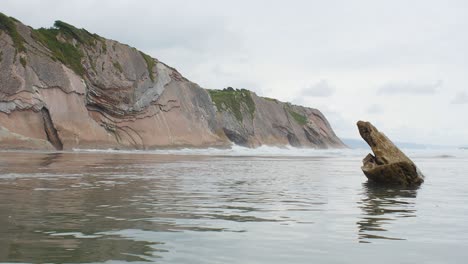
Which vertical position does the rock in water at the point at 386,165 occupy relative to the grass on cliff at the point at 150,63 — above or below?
below

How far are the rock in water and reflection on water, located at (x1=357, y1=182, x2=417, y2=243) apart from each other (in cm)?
107

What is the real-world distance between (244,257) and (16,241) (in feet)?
9.37

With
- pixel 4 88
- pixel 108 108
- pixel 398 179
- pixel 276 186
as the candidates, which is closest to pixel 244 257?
pixel 276 186

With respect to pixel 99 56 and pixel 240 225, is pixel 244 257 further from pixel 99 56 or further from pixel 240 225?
pixel 99 56

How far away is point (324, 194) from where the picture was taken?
43.4ft

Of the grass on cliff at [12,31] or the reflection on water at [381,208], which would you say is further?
the grass on cliff at [12,31]

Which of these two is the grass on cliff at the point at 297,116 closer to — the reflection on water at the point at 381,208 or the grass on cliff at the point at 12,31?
the grass on cliff at the point at 12,31

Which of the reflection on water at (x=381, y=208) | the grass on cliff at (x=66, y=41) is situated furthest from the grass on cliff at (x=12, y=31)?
the reflection on water at (x=381, y=208)

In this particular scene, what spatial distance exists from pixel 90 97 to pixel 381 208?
46066mm

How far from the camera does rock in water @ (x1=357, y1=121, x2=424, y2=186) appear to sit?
1700 cm

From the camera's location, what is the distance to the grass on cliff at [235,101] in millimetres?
88625

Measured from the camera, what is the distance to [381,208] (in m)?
10.6

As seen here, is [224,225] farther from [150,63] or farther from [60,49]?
[150,63]

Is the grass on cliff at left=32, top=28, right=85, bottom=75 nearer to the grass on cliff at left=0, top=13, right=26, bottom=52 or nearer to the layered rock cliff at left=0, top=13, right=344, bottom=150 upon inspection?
the layered rock cliff at left=0, top=13, right=344, bottom=150
